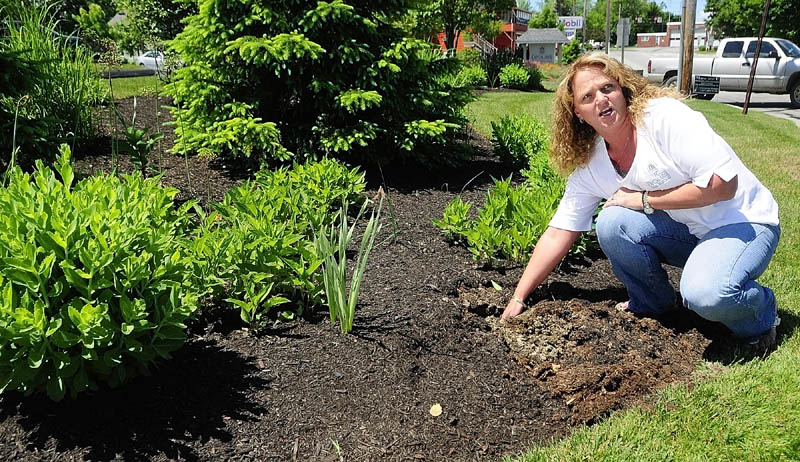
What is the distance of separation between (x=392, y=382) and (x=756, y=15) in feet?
133

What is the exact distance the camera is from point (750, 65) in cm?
1766

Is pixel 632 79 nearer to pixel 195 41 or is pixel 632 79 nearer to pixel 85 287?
pixel 85 287

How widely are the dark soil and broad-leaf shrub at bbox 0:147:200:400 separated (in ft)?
0.65

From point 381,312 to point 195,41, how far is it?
340 centimetres

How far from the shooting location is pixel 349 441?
2.25 m

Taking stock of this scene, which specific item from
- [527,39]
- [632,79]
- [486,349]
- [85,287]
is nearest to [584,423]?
[486,349]

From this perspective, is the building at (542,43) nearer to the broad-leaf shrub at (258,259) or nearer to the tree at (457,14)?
the tree at (457,14)

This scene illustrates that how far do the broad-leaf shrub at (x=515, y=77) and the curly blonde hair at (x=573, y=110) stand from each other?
17697mm

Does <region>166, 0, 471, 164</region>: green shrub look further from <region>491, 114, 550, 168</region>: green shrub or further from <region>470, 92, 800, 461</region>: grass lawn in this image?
<region>470, 92, 800, 461</region>: grass lawn

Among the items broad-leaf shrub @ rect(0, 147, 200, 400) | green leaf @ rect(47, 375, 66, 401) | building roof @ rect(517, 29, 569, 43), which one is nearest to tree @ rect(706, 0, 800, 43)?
building roof @ rect(517, 29, 569, 43)

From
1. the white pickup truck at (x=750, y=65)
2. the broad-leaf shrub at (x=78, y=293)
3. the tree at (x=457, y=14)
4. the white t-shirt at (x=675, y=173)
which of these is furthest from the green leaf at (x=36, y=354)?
the tree at (x=457, y=14)

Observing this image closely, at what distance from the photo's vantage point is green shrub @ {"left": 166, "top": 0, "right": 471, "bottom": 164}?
5.04 m

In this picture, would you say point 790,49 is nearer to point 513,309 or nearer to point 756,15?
point 513,309

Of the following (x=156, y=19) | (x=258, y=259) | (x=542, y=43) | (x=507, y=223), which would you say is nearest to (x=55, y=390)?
(x=258, y=259)
